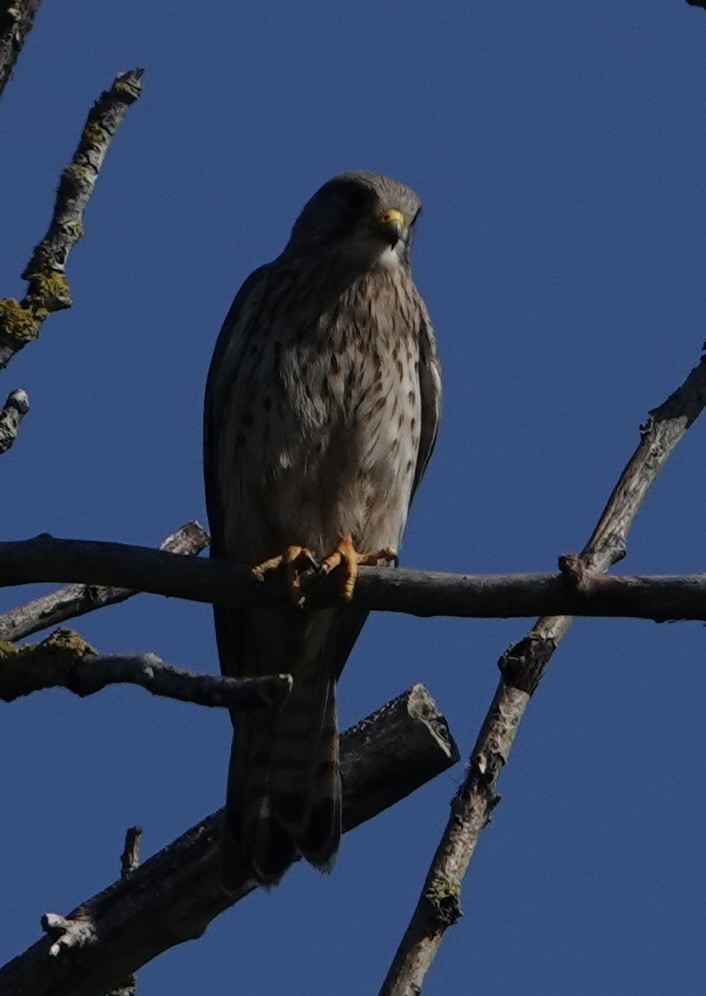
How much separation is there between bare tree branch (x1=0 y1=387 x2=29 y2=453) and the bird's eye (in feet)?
7.06

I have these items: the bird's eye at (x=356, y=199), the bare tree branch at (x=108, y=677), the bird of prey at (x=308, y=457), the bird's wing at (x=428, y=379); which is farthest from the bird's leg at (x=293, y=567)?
the bird's eye at (x=356, y=199)

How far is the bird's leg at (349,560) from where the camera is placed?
3.66 meters

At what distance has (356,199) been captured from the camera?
17.2ft

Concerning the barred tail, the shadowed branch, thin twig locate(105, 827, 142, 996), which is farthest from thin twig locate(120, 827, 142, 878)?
the shadowed branch

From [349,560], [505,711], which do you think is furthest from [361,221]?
[505,711]

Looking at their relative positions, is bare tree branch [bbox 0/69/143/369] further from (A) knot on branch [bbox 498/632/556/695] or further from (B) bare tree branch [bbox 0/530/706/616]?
(A) knot on branch [bbox 498/632/556/695]

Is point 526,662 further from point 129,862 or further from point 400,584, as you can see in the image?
point 129,862

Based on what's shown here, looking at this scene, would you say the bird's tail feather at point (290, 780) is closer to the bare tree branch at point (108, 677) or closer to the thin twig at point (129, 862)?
the thin twig at point (129, 862)

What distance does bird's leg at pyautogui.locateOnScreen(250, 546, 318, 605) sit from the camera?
3686 millimetres

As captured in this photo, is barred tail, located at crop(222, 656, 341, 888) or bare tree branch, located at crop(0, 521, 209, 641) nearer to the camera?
bare tree branch, located at crop(0, 521, 209, 641)

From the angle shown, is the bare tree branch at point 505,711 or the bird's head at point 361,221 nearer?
the bare tree branch at point 505,711

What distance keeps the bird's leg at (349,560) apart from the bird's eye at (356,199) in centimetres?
138

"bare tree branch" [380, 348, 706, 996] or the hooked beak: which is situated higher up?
the hooked beak

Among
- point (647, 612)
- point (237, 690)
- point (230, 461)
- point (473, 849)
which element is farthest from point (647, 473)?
point (230, 461)
